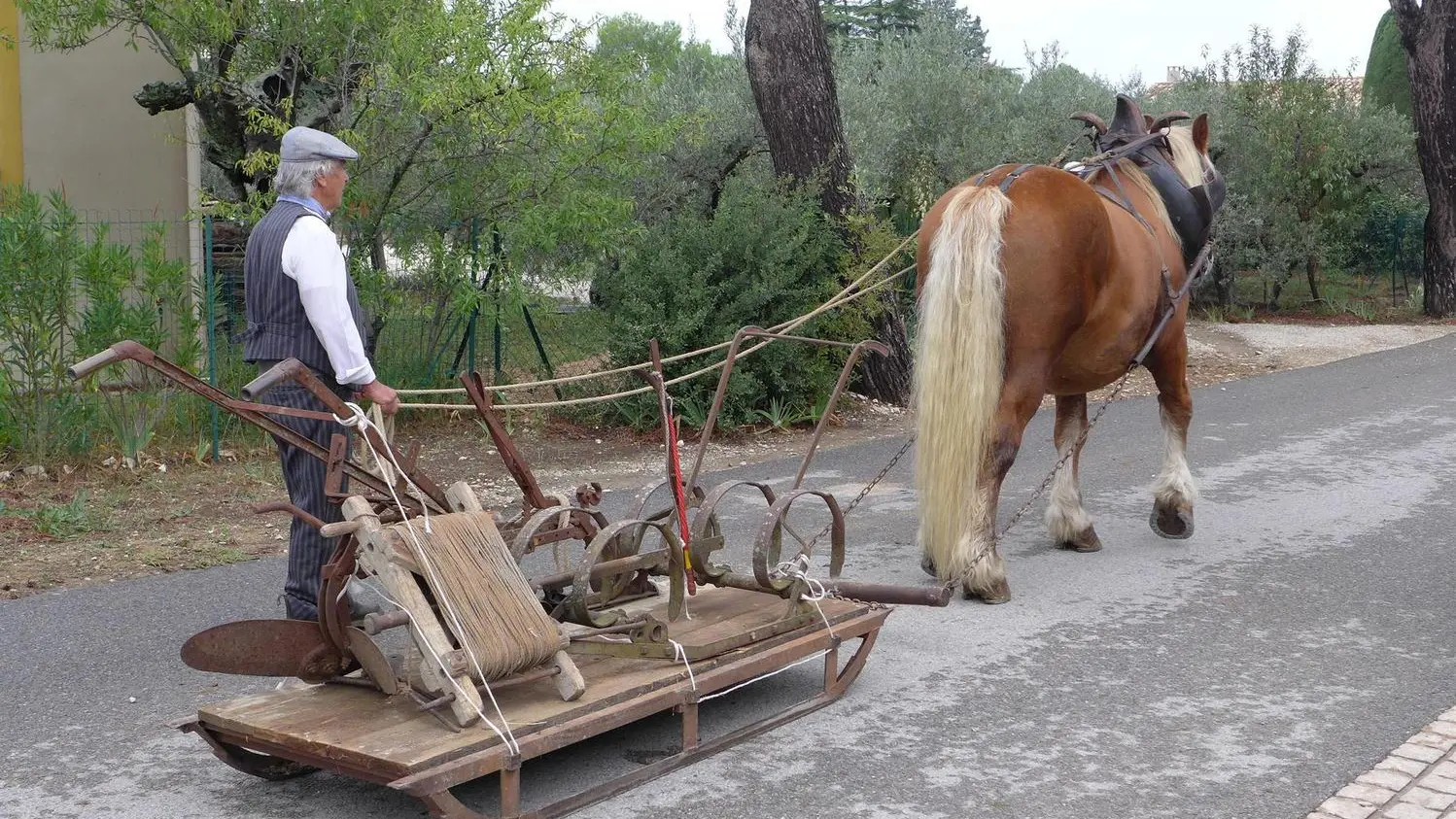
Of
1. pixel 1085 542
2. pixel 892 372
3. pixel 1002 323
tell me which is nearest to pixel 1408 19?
pixel 892 372

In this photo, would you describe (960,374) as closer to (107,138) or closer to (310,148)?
(310,148)

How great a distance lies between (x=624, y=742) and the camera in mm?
4602

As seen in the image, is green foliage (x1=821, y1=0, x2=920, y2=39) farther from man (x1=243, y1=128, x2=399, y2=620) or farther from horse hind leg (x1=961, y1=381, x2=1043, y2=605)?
man (x1=243, y1=128, x2=399, y2=620)

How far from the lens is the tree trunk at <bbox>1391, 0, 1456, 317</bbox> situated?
19469mm

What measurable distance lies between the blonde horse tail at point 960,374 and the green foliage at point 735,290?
15.5ft

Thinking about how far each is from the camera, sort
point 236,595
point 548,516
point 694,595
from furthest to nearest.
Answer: point 236,595, point 694,595, point 548,516

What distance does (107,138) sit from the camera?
1249 centimetres

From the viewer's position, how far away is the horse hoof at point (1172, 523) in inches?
291

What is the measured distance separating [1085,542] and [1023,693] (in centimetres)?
236

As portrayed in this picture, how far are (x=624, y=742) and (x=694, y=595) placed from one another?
32.3 inches

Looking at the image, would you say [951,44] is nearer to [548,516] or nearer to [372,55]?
[372,55]

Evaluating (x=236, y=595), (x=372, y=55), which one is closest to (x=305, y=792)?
(x=236, y=595)

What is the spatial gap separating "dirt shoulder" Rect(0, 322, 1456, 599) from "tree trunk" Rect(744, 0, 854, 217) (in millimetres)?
2139

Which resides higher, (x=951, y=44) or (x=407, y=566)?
(x=951, y=44)
